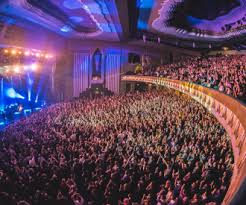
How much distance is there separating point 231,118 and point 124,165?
2586 mm

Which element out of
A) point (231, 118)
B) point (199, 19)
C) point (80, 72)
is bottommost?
point (231, 118)

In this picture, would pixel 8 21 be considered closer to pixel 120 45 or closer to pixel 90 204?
pixel 120 45

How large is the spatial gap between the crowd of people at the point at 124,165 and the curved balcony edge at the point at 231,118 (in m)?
0.53

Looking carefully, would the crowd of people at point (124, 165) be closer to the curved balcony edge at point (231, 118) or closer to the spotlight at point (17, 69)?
the curved balcony edge at point (231, 118)

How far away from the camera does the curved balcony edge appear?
3298 mm

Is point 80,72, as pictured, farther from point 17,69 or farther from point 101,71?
point 17,69

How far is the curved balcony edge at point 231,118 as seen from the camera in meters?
3.30

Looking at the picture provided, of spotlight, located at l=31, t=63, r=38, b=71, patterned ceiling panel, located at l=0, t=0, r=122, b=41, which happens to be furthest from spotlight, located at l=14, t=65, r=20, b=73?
patterned ceiling panel, located at l=0, t=0, r=122, b=41

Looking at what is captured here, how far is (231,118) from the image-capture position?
688 cm

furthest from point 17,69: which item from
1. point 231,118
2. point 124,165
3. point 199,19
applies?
point 231,118

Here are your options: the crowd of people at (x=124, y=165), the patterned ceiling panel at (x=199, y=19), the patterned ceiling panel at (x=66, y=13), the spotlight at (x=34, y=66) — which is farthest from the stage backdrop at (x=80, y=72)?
the crowd of people at (x=124, y=165)

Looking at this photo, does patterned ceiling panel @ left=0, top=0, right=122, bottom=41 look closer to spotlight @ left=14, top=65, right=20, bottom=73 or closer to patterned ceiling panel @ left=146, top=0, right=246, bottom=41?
patterned ceiling panel @ left=146, top=0, right=246, bottom=41

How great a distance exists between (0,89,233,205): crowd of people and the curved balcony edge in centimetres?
53

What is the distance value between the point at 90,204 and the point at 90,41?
2333cm
